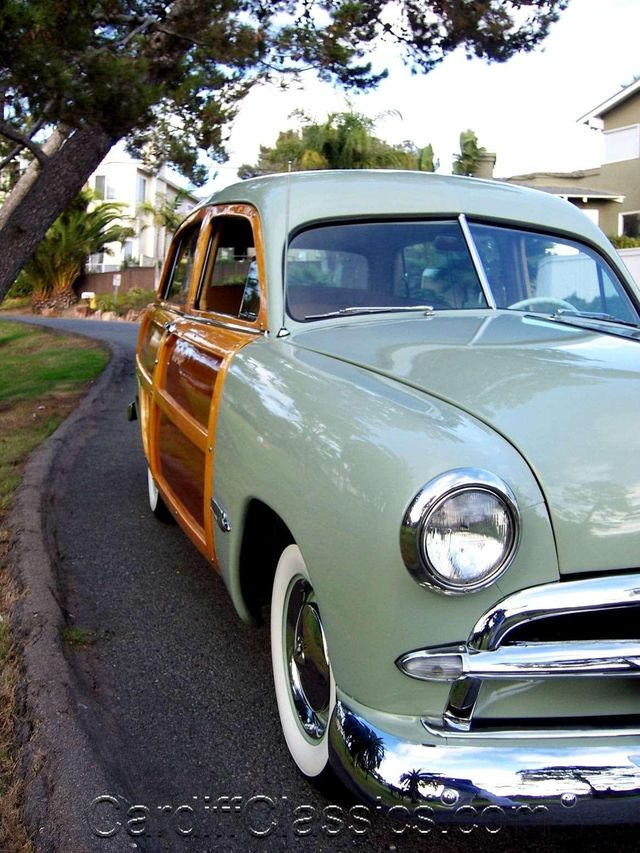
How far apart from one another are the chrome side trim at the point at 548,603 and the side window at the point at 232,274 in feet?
5.42

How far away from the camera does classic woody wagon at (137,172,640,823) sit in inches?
71.1

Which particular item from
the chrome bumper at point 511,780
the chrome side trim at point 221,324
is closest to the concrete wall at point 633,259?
the chrome side trim at point 221,324

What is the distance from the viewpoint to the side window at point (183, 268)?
13.8 feet

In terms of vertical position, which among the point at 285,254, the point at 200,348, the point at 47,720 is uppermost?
the point at 285,254

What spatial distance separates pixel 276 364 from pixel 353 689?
106 cm

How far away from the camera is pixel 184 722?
2.79 meters

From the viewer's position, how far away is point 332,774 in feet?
7.32

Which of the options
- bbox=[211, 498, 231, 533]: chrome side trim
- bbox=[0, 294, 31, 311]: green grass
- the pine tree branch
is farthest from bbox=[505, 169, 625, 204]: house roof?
bbox=[211, 498, 231, 533]: chrome side trim

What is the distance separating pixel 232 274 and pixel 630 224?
2440 centimetres

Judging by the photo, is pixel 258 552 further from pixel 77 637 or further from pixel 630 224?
pixel 630 224

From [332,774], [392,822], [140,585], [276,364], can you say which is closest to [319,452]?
[276,364]

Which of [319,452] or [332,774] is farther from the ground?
[319,452]

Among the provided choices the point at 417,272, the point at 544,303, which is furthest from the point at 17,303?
the point at 544,303

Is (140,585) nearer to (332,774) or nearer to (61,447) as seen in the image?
(332,774)
